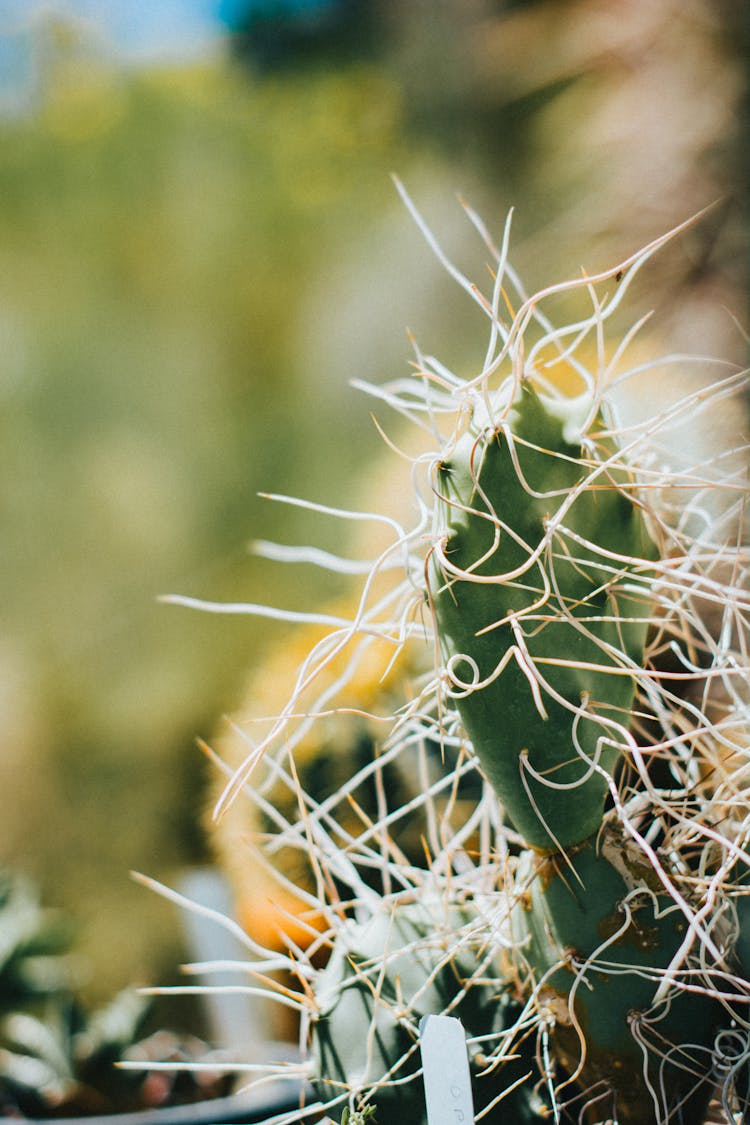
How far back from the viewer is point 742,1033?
301mm

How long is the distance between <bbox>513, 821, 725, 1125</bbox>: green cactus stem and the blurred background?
0.92m

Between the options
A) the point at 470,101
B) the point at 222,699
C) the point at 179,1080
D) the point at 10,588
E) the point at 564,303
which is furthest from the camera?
the point at 10,588

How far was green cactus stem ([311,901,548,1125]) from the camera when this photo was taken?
12.0 inches

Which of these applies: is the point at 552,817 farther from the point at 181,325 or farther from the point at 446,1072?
the point at 181,325

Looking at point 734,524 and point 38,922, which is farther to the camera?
point 38,922

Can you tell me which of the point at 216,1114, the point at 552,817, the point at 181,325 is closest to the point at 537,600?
the point at 552,817

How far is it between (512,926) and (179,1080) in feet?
1.03

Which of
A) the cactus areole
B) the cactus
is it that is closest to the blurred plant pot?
the cactus

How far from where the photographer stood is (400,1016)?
0.31 m

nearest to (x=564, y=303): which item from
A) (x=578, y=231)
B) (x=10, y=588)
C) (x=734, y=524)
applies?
(x=578, y=231)

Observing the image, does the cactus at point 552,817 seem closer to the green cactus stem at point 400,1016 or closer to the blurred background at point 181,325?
the green cactus stem at point 400,1016

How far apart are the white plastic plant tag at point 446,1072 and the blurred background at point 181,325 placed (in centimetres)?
91

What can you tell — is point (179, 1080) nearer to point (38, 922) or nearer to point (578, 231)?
point (38, 922)

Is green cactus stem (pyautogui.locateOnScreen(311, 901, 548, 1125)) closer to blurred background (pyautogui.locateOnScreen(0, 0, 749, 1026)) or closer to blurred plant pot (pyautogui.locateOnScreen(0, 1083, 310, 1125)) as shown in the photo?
blurred plant pot (pyautogui.locateOnScreen(0, 1083, 310, 1125))
